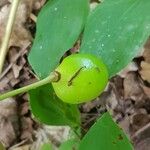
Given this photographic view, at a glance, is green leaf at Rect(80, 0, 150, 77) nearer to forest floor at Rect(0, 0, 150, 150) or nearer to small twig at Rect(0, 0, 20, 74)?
small twig at Rect(0, 0, 20, 74)

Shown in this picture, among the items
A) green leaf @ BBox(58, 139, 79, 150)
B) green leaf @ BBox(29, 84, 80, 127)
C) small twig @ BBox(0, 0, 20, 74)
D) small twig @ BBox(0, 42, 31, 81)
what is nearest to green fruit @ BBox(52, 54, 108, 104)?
small twig @ BBox(0, 0, 20, 74)


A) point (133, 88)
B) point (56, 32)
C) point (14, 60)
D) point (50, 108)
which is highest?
point (56, 32)

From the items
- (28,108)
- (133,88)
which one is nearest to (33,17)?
(28,108)

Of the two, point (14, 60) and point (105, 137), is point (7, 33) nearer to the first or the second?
point (105, 137)

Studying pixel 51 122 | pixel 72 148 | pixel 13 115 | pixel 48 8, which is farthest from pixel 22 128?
pixel 48 8

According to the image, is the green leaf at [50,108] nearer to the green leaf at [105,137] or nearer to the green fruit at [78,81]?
the green leaf at [105,137]

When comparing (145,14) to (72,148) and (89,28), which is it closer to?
(89,28)

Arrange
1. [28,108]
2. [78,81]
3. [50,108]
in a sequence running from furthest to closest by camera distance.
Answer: [28,108]
[50,108]
[78,81]
